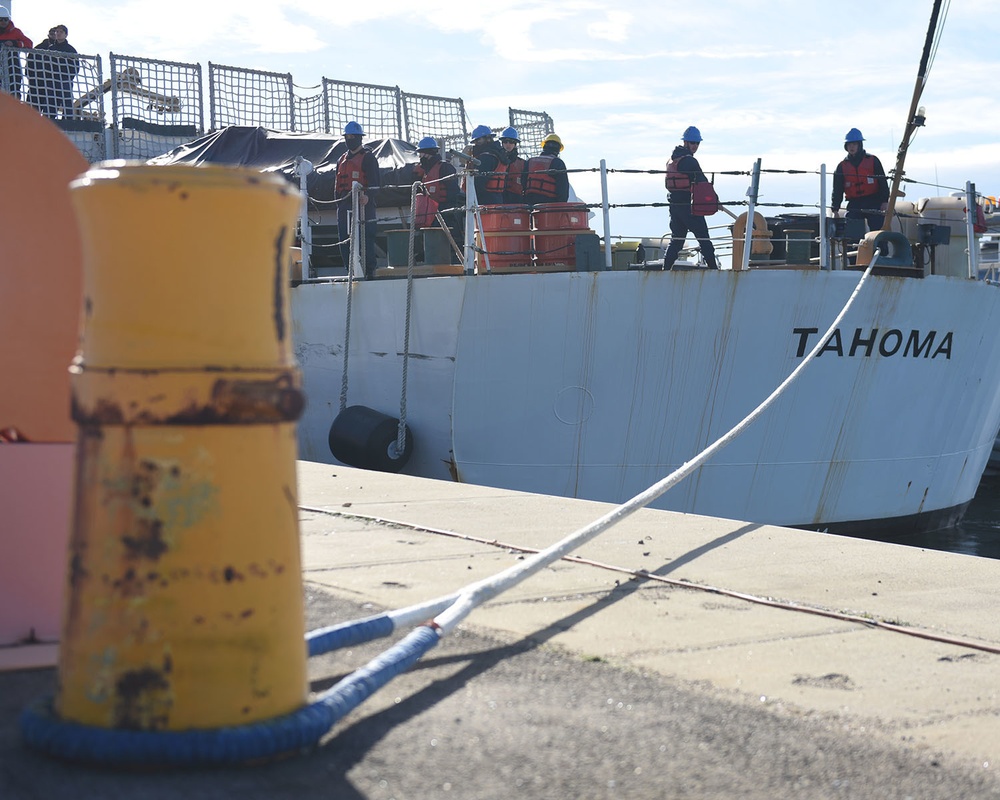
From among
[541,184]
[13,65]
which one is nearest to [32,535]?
[541,184]

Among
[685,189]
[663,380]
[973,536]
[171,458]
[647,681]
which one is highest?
[685,189]

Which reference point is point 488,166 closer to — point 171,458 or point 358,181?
point 358,181

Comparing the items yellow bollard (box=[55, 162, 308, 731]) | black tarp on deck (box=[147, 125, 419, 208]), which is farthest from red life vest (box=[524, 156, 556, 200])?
yellow bollard (box=[55, 162, 308, 731])

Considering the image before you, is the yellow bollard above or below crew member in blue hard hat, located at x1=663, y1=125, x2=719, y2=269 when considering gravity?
below

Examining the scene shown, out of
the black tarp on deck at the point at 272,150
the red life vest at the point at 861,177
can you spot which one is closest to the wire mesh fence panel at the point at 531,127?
the black tarp on deck at the point at 272,150

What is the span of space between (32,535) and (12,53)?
1599cm

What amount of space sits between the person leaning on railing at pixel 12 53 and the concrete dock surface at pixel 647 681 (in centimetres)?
1412

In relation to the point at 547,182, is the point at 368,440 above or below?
below

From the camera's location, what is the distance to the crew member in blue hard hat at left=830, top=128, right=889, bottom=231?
12203 mm

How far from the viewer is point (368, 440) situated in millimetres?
11398

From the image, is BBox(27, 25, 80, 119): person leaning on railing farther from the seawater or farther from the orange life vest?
the seawater

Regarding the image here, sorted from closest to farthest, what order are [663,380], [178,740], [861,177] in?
[178,740], [663,380], [861,177]

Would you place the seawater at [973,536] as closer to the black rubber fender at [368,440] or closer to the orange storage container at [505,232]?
the orange storage container at [505,232]

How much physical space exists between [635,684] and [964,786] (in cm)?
81
